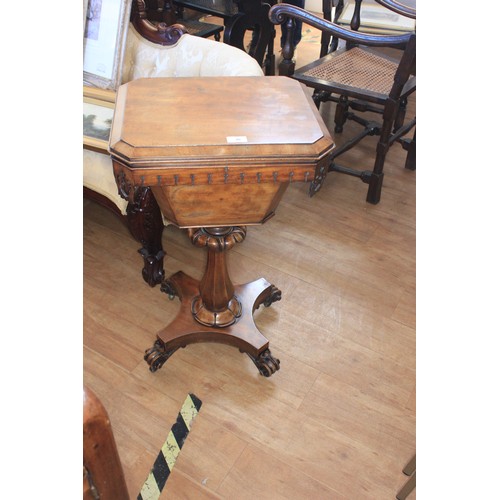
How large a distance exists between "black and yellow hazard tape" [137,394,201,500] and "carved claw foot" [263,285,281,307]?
1.60 ft

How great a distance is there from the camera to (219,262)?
167cm

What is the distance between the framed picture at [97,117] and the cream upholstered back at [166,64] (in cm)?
6

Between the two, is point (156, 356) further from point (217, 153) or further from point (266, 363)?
point (217, 153)

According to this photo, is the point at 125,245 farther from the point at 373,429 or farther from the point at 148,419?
the point at 373,429

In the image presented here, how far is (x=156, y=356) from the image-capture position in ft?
5.69

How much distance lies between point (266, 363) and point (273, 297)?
13.0 inches

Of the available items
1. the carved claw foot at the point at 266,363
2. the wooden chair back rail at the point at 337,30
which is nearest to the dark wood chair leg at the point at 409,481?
the carved claw foot at the point at 266,363

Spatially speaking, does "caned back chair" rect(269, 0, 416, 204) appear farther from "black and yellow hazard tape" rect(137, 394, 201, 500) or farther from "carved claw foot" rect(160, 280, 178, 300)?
"black and yellow hazard tape" rect(137, 394, 201, 500)

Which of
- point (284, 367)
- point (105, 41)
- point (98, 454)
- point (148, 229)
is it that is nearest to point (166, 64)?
point (105, 41)

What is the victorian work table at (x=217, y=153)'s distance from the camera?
1239mm

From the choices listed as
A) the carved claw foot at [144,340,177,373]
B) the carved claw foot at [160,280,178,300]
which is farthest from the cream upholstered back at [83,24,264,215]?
the carved claw foot at [144,340,177,373]
